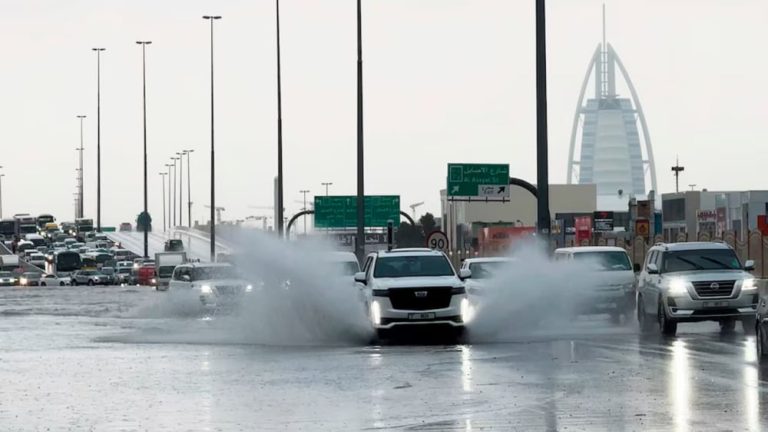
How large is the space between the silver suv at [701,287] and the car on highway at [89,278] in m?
78.0

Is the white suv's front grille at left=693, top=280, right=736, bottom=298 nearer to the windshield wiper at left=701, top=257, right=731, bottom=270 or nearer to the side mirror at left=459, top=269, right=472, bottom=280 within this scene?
the windshield wiper at left=701, top=257, right=731, bottom=270

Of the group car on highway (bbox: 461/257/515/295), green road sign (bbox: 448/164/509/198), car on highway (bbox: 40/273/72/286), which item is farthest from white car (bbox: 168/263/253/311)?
car on highway (bbox: 40/273/72/286)

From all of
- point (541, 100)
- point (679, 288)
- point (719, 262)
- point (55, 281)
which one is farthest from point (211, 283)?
point (55, 281)

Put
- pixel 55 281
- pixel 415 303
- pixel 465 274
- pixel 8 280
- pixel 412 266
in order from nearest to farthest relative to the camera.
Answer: pixel 415 303 → pixel 465 274 → pixel 412 266 → pixel 8 280 → pixel 55 281

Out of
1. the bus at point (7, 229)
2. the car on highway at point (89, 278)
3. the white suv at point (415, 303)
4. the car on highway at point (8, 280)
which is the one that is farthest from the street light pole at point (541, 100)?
the bus at point (7, 229)

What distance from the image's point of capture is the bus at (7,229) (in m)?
192

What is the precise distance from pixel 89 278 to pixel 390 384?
8919cm

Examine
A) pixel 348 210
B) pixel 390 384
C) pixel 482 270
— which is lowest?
pixel 390 384

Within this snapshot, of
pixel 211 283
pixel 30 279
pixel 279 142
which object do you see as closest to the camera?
pixel 211 283

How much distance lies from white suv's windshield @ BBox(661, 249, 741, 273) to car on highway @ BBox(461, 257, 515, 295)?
16.0 ft

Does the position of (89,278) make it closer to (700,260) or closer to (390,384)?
(700,260)

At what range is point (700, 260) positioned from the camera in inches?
1334

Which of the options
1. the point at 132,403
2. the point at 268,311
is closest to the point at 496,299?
the point at 268,311

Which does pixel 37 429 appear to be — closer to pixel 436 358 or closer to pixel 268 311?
pixel 436 358
